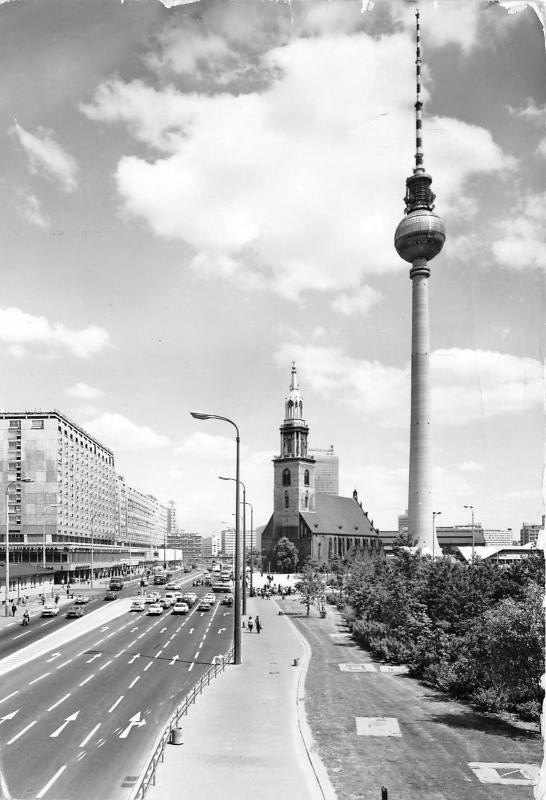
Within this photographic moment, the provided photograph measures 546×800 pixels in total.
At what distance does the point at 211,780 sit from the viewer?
1712 cm

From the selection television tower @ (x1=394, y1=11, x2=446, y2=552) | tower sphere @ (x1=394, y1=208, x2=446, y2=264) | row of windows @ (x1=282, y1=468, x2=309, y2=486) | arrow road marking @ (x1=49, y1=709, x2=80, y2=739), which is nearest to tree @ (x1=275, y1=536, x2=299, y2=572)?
row of windows @ (x1=282, y1=468, x2=309, y2=486)

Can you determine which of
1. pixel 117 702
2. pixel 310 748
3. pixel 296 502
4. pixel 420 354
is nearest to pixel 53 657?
pixel 117 702

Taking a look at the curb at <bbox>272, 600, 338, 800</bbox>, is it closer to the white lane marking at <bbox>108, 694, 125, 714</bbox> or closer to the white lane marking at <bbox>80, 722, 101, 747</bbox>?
the white lane marking at <bbox>80, 722, 101, 747</bbox>

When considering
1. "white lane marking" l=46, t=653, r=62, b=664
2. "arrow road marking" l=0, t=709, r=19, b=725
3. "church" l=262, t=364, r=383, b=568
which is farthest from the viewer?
"church" l=262, t=364, r=383, b=568

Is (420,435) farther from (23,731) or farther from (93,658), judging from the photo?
(23,731)

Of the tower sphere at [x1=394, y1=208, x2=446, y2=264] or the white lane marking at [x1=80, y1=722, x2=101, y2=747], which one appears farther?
the tower sphere at [x1=394, y1=208, x2=446, y2=264]

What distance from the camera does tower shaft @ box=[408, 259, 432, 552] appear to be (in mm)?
112000

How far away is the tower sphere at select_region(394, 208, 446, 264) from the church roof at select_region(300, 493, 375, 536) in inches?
2860

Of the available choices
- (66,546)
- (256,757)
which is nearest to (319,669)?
(256,757)

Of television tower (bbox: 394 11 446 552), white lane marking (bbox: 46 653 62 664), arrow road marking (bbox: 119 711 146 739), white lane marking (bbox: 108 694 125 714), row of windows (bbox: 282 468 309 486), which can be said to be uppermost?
television tower (bbox: 394 11 446 552)

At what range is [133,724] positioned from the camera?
80.3 ft

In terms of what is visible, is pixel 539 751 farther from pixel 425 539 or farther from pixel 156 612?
pixel 425 539

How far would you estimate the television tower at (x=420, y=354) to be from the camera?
11219 cm

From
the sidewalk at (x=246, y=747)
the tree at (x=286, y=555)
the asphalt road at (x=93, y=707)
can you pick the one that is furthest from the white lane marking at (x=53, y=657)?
the tree at (x=286, y=555)
